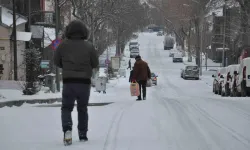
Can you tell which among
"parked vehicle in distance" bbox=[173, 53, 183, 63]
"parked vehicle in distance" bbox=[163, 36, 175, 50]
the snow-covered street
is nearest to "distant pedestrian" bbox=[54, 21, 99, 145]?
the snow-covered street

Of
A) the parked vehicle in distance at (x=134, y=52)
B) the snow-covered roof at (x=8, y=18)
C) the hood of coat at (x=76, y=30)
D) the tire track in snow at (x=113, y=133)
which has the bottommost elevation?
the tire track in snow at (x=113, y=133)

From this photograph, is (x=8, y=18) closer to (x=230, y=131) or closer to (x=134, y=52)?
(x=230, y=131)

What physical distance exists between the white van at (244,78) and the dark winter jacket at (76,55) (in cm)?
1889

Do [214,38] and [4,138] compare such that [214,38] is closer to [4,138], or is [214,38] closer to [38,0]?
[38,0]

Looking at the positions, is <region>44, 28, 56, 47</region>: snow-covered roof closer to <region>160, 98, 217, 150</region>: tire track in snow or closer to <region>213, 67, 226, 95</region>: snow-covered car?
<region>213, 67, 226, 95</region>: snow-covered car

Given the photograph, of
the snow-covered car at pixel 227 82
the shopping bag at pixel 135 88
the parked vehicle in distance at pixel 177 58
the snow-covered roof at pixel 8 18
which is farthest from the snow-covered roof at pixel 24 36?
the parked vehicle in distance at pixel 177 58

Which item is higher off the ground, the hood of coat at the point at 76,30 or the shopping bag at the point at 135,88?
the hood of coat at the point at 76,30

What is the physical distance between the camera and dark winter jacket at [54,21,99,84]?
800 centimetres

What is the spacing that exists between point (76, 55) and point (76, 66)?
15 centimetres

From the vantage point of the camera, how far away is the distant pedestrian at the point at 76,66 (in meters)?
7.98

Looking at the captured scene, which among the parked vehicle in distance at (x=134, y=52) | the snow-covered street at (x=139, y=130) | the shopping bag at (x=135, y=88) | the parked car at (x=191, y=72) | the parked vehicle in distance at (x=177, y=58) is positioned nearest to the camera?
the snow-covered street at (x=139, y=130)

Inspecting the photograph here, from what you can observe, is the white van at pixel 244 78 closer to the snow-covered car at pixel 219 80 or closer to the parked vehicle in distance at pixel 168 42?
the snow-covered car at pixel 219 80

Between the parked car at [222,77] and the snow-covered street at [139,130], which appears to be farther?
the parked car at [222,77]

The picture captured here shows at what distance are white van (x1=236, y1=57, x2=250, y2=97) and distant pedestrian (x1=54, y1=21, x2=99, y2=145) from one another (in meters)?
18.9
